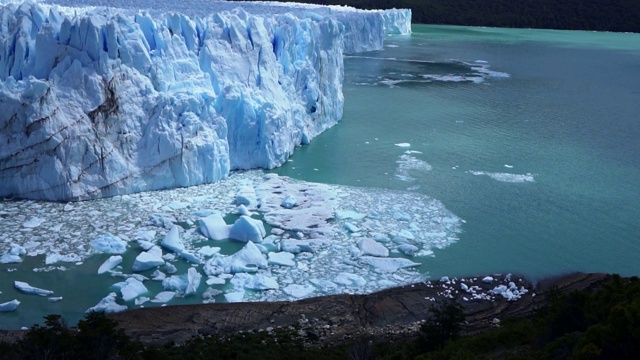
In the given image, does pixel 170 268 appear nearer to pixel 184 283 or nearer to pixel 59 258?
pixel 184 283

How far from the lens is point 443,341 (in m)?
5.99

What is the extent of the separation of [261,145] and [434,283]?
4826mm

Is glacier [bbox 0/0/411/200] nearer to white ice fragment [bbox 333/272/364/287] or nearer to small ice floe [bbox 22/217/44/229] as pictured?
small ice floe [bbox 22/217/44/229]

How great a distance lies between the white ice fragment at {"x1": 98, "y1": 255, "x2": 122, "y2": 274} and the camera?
776cm

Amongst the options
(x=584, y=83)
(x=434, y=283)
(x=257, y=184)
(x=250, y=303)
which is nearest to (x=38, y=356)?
(x=250, y=303)

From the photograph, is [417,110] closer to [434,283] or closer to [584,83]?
[584,83]

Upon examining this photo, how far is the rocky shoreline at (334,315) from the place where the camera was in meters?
6.74

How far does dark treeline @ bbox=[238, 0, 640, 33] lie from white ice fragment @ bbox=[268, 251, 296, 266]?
3880 cm

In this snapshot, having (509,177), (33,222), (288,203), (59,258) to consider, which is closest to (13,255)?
(59,258)

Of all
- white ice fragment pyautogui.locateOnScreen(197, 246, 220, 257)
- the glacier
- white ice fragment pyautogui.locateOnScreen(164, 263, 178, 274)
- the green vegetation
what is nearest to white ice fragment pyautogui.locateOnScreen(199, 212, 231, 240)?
white ice fragment pyautogui.locateOnScreen(197, 246, 220, 257)

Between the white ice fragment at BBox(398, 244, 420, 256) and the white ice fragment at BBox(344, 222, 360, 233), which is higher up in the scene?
the white ice fragment at BBox(344, 222, 360, 233)

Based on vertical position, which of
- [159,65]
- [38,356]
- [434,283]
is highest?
[159,65]

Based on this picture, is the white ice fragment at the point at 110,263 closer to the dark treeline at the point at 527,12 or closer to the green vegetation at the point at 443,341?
the green vegetation at the point at 443,341

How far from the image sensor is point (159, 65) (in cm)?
1059
